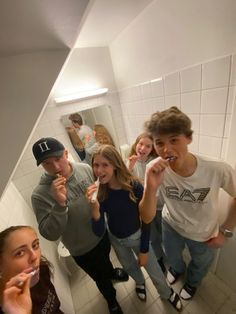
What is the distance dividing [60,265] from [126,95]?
1.89m

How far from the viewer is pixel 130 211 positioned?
3.43 feet

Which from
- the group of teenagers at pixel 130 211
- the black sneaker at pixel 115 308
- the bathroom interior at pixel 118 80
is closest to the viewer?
the bathroom interior at pixel 118 80

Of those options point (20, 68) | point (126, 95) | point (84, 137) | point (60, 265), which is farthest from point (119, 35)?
point (60, 265)

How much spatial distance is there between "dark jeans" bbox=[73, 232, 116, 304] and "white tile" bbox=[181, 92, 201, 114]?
1109 mm

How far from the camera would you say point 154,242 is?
4.90 ft

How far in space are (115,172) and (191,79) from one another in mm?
766

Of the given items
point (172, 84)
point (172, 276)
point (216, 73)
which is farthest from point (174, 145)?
point (172, 276)

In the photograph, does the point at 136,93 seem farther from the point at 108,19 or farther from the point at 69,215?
the point at 69,215

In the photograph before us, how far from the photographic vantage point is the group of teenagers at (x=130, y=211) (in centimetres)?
81

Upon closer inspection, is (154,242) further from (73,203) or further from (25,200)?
(25,200)

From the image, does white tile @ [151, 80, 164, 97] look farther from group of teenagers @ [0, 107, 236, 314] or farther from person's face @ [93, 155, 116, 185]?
person's face @ [93, 155, 116, 185]

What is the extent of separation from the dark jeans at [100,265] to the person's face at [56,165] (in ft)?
1.94

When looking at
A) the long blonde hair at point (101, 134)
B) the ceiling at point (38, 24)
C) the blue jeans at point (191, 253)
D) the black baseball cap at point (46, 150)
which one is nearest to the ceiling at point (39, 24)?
the ceiling at point (38, 24)

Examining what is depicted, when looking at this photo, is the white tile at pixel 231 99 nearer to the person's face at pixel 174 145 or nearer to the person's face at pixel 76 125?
the person's face at pixel 174 145
